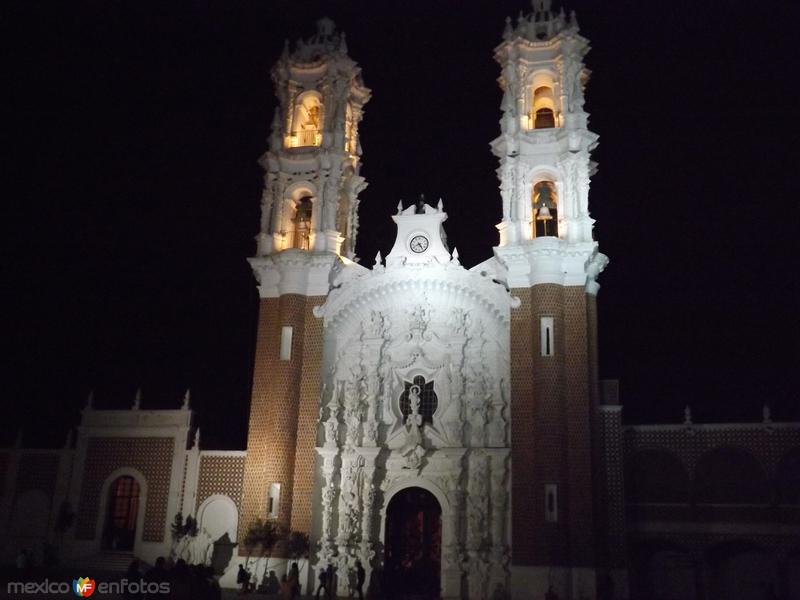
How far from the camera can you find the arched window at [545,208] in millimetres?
31906

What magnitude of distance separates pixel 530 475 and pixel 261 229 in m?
15.8

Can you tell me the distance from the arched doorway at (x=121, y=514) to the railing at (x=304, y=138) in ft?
54.7

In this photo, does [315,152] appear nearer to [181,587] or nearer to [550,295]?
[550,295]

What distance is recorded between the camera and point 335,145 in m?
34.7

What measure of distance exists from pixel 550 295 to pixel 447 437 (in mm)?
6737

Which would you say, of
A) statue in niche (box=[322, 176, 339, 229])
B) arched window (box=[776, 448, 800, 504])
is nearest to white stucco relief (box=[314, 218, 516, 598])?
statue in niche (box=[322, 176, 339, 229])

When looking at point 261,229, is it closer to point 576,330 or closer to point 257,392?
point 257,392

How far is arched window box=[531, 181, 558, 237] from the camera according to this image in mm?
31906

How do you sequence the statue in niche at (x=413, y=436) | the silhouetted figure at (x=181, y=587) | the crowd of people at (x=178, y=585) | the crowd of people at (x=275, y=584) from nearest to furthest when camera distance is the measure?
the silhouetted figure at (x=181, y=587) < the crowd of people at (x=178, y=585) < the crowd of people at (x=275, y=584) < the statue in niche at (x=413, y=436)

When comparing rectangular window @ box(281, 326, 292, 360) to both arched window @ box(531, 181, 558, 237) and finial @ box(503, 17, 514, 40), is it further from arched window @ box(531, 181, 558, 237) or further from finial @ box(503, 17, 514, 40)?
finial @ box(503, 17, 514, 40)

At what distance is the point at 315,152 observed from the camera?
34.8 m

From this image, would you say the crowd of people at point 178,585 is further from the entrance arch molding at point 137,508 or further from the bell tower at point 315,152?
the bell tower at point 315,152

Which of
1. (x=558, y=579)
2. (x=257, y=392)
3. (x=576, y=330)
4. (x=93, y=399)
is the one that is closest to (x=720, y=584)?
(x=558, y=579)

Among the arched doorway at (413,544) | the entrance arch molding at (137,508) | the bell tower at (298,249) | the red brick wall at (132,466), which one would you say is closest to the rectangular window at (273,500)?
the bell tower at (298,249)
